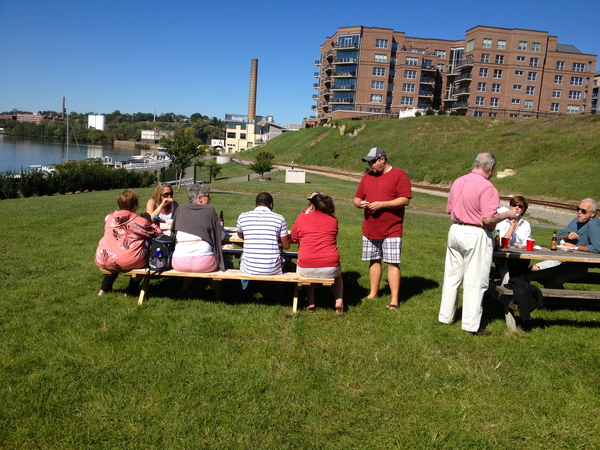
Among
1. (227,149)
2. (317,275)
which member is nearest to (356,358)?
(317,275)

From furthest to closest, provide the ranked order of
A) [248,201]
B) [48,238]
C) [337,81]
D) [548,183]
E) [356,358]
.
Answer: [337,81]
[548,183]
[248,201]
[48,238]
[356,358]

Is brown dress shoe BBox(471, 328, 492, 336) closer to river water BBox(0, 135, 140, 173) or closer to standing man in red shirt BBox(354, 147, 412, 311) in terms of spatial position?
standing man in red shirt BBox(354, 147, 412, 311)

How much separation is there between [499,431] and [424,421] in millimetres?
519

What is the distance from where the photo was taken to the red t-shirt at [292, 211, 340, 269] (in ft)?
18.0

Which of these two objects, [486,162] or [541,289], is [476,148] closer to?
[541,289]

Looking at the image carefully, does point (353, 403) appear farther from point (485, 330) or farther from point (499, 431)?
point (485, 330)

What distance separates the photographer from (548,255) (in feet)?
18.1

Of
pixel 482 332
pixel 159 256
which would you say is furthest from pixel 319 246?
pixel 482 332

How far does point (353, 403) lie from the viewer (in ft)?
11.7

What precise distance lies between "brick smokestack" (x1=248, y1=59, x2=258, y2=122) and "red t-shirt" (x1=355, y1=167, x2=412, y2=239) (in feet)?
378

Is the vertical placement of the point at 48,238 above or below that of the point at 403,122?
below

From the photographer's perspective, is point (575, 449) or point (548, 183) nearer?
point (575, 449)

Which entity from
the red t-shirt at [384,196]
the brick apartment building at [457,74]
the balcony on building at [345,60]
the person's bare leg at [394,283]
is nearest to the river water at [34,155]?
the red t-shirt at [384,196]

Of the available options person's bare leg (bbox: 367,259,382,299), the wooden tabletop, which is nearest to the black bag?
person's bare leg (bbox: 367,259,382,299)
